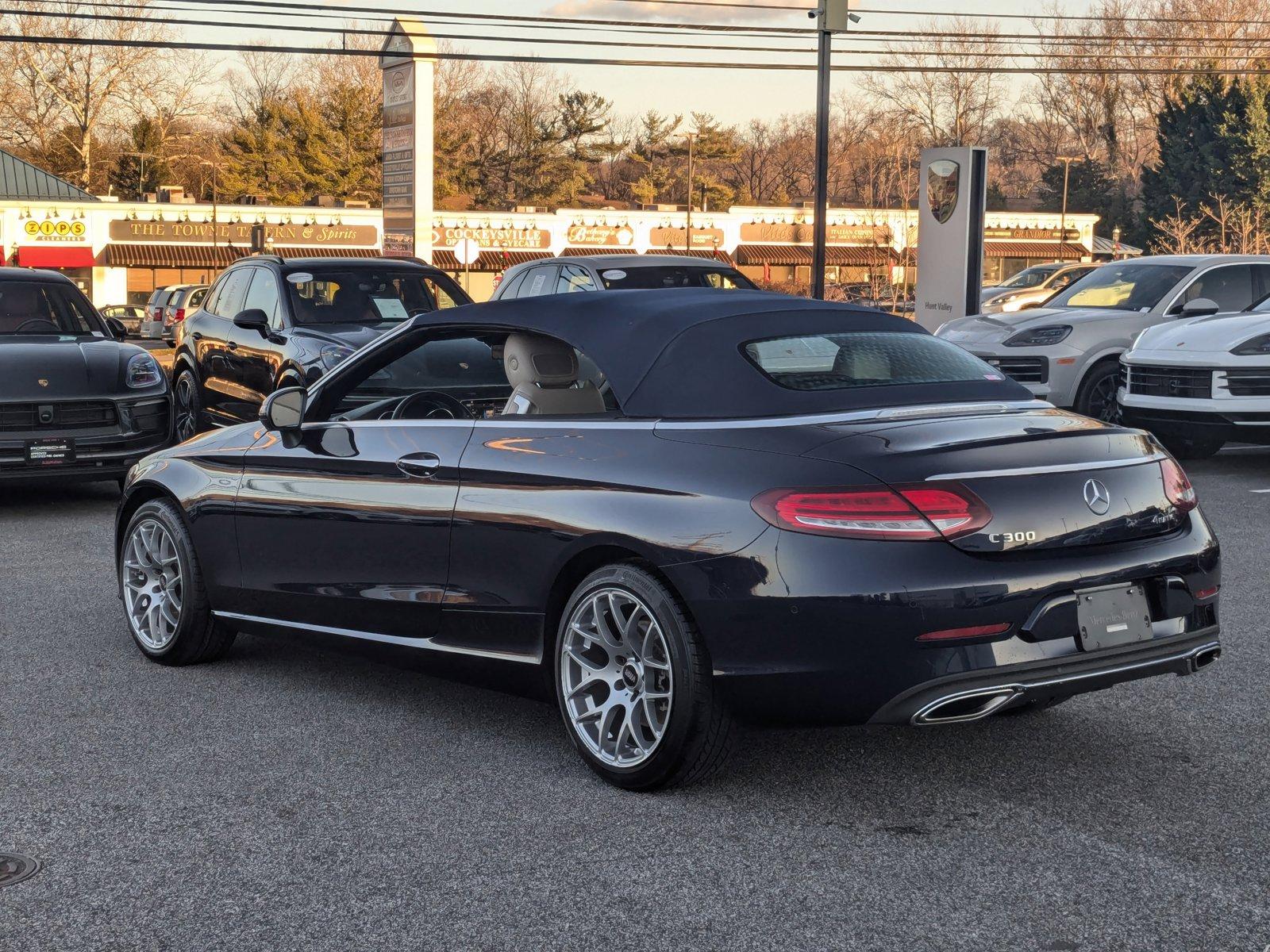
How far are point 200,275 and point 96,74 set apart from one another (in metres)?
13.8

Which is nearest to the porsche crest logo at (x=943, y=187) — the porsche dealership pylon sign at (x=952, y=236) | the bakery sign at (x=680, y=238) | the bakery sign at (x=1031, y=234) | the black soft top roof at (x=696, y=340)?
the porsche dealership pylon sign at (x=952, y=236)

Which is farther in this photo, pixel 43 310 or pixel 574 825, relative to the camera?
pixel 43 310

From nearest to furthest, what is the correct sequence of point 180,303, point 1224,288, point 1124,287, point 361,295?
point 361,295 → point 1224,288 → point 1124,287 → point 180,303

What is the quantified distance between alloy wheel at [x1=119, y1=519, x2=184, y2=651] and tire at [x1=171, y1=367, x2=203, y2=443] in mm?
8138

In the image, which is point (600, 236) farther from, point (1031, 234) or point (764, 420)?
point (764, 420)

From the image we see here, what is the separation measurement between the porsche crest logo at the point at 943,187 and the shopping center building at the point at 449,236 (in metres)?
43.1

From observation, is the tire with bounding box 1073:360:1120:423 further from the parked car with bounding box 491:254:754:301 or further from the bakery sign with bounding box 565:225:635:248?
the bakery sign with bounding box 565:225:635:248

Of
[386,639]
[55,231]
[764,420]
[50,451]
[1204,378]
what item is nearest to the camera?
[764,420]

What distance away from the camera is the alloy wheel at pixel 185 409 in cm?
1466

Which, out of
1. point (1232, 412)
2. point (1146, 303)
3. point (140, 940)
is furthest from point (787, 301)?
point (1146, 303)

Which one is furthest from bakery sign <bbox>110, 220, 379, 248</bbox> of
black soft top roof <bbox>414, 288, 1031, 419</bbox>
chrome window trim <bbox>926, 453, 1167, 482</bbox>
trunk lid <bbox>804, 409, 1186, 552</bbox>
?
chrome window trim <bbox>926, 453, 1167, 482</bbox>

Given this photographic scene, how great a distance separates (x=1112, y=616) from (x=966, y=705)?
52 centimetres

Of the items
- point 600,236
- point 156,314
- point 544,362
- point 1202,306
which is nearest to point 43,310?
point 544,362

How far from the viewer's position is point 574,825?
4234 millimetres
